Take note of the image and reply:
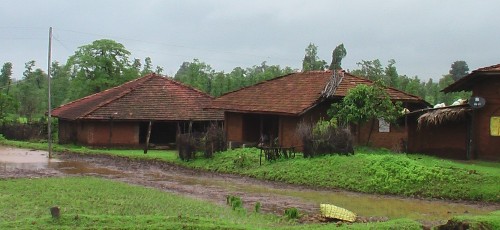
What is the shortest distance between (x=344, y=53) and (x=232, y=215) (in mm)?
45123

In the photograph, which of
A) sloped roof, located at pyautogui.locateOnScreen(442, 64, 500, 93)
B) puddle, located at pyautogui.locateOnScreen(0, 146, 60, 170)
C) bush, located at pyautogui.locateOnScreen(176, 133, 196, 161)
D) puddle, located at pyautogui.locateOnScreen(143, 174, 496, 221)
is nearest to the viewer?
puddle, located at pyautogui.locateOnScreen(143, 174, 496, 221)

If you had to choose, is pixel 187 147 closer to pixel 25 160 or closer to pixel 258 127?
pixel 258 127

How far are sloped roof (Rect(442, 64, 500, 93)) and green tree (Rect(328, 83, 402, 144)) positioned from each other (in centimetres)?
269

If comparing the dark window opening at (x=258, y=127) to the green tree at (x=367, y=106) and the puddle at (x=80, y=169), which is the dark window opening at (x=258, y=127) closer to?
the green tree at (x=367, y=106)

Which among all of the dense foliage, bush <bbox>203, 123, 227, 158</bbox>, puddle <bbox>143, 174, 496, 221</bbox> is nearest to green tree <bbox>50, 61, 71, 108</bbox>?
the dense foliage

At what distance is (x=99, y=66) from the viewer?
167ft

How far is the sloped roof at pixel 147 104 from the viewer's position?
35750mm

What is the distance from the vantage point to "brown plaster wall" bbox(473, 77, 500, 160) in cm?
2256

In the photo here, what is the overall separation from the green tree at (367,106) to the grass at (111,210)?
11.6 m

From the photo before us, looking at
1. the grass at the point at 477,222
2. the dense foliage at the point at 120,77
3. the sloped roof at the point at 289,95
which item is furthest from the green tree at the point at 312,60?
the grass at the point at 477,222

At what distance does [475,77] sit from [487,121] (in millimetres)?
1833

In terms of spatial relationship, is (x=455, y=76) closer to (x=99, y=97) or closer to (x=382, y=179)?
(x=99, y=97)

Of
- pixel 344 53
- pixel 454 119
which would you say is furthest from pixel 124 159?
pixel 344 53

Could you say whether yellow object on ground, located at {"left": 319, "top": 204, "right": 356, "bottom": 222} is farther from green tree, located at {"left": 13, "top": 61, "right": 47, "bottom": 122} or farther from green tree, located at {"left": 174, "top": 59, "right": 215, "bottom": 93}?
green tree, located at {"left": 13, "top": 61, "right": 47, "bottom": 122}
